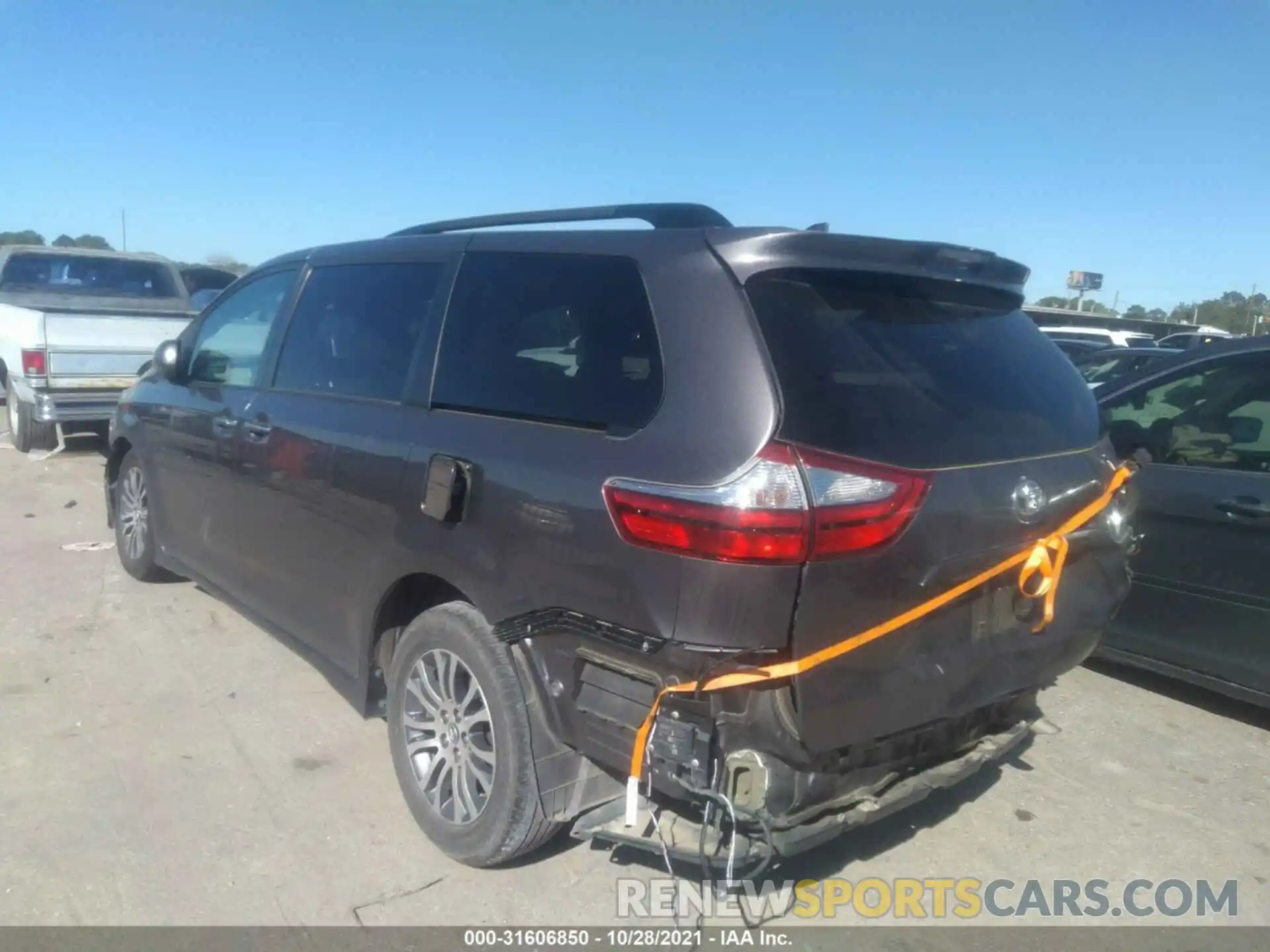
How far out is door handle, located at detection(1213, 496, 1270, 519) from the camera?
4.10m

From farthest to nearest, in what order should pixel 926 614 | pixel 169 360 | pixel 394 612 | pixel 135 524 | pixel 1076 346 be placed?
1. pixel 1076 346
2. pixel 135 524
3. pixel 169 360
4. pixel 394 612
5. pixel 926 614

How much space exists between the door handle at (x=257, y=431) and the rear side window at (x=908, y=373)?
2.40m

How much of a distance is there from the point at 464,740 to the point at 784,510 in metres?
1.41

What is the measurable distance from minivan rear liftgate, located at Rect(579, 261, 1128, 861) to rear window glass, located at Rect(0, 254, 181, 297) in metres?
10.7

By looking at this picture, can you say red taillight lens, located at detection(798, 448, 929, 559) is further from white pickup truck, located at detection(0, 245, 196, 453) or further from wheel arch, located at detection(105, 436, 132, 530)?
white pickup truck, located at detection(0, 245, 196, 453)

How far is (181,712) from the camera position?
4277 millimetres

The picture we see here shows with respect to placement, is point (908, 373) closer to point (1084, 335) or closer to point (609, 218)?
point (609, 218)

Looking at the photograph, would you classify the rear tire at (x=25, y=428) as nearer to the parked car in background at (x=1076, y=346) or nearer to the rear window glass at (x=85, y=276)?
the rear window glass at (x=85, y=276)

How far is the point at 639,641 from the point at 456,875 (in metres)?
1.22

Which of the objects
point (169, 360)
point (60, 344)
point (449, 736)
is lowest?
point (449, 736)

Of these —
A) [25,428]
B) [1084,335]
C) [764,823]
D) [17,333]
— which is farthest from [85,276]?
[1084,335]

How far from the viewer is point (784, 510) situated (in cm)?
240

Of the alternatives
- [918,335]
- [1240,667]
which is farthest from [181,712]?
[1240,667]

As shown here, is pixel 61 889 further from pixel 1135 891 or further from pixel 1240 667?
pixel 1240 667
